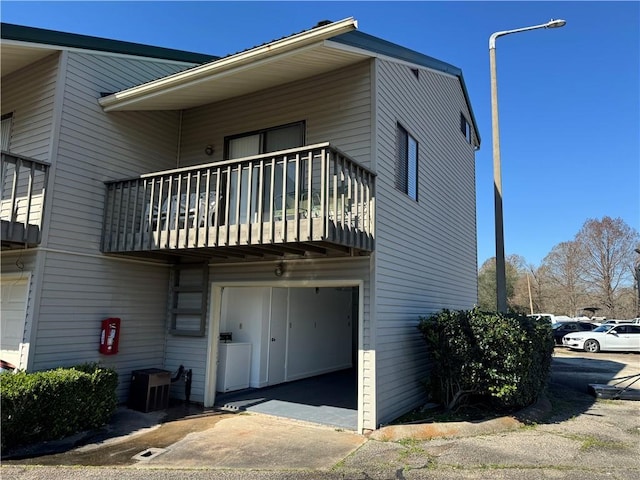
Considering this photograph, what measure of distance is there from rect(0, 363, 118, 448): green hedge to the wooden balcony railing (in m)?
2.00

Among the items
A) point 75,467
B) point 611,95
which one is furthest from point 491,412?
point 611,95

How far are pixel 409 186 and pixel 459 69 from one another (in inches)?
199

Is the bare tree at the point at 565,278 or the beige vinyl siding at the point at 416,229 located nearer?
the beige vinyl siding at the point at 416,229

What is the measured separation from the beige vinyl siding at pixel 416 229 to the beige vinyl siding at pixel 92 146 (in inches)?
188

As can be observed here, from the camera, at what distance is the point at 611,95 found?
42.5ft

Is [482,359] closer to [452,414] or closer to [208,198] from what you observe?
[452,414]

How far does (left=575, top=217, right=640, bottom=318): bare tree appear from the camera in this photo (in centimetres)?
3416

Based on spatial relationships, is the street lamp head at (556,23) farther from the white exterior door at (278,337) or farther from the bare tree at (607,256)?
the bare tree at (607,256)

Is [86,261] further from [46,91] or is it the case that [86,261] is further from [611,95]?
[611,95]

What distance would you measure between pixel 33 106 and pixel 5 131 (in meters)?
1.15

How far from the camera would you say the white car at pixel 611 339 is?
18391 millimetres

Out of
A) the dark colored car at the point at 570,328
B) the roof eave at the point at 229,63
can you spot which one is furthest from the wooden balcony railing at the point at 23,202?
the dark colored car at the point at 570,328

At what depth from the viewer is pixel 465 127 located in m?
13.2

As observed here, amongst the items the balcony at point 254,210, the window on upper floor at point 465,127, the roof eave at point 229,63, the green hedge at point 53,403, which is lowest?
the green hedge at point 53,403
